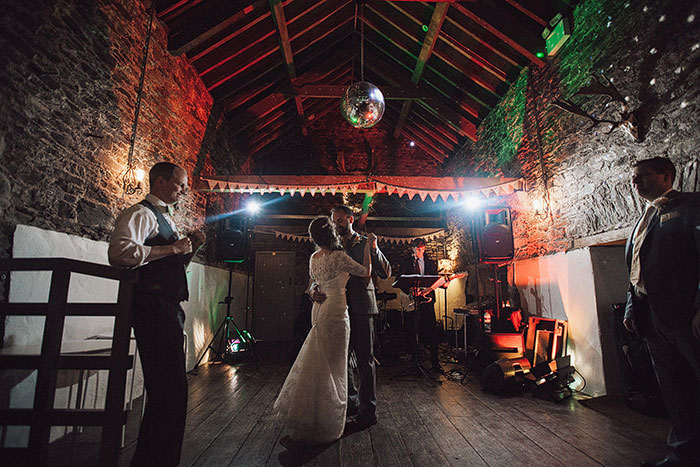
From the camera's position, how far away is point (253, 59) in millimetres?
5590

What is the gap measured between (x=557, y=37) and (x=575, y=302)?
325cm

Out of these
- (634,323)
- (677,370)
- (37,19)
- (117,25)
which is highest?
(117,25)

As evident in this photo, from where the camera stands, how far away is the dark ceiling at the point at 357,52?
450 centimetres

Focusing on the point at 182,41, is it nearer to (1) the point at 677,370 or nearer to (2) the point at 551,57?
(2) the point at 551,57

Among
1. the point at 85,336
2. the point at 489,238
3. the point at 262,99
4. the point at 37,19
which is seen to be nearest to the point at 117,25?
the point at 37,19

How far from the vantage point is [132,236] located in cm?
152

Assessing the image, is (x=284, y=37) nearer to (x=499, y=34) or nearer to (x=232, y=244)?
(x=499, y=34)

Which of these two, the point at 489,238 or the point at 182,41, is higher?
the point at 182,41

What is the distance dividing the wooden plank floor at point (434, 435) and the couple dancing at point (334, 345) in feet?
0.53

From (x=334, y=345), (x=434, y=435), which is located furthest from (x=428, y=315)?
(x=334, y=345)

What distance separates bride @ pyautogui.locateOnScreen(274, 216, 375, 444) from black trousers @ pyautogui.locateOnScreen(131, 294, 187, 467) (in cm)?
81

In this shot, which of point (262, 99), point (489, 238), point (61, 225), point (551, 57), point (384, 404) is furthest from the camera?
point (262, 99)

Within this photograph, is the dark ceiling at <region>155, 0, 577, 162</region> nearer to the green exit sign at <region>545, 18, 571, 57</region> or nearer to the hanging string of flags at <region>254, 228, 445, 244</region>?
the green exit sign at <region>545, 18, 571, 57</region>

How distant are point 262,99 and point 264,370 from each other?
510 centimetres
